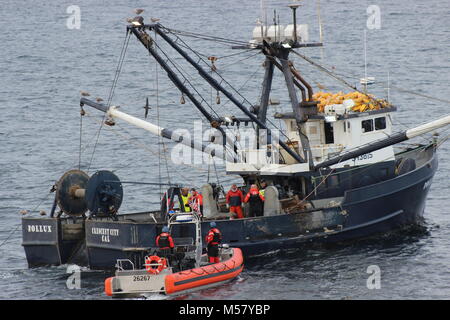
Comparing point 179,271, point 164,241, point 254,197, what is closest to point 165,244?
point 164,241

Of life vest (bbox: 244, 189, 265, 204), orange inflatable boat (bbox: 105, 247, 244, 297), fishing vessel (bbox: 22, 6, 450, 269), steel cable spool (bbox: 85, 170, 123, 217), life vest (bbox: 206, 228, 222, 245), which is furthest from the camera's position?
life vest (bbox: 244, 189, 265, 204)

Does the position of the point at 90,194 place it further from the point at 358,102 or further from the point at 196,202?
the point at 358,102

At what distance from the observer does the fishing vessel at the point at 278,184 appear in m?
39.8

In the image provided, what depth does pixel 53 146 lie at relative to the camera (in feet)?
206

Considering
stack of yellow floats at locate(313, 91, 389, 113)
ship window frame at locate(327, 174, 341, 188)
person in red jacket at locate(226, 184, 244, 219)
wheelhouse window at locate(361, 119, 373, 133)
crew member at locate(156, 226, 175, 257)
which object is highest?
stack of yellow floats at locate(313, 91, 389, 113)

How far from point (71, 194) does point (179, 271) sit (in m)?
6.56

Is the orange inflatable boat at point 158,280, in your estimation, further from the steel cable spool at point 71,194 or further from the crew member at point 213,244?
the steel cable spool at point 71,194

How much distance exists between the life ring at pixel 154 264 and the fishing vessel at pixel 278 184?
220 centimetres

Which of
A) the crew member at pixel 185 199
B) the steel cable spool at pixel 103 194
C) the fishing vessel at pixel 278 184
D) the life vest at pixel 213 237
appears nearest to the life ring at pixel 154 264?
the life vest at pixel 213 237

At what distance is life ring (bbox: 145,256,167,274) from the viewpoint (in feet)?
117

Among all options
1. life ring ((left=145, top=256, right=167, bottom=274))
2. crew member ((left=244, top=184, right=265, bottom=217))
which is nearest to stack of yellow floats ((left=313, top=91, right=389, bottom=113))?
crew member ((left=244, top=184, right=265, bottom=217))

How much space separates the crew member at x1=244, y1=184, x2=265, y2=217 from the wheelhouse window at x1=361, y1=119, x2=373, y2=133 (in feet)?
18.3

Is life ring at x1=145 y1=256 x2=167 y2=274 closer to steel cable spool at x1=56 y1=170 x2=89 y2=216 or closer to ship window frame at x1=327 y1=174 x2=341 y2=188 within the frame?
steel cable spool at x1=56 y1=170 x2=89 y2=216

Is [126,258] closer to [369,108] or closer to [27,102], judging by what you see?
[369,108]
